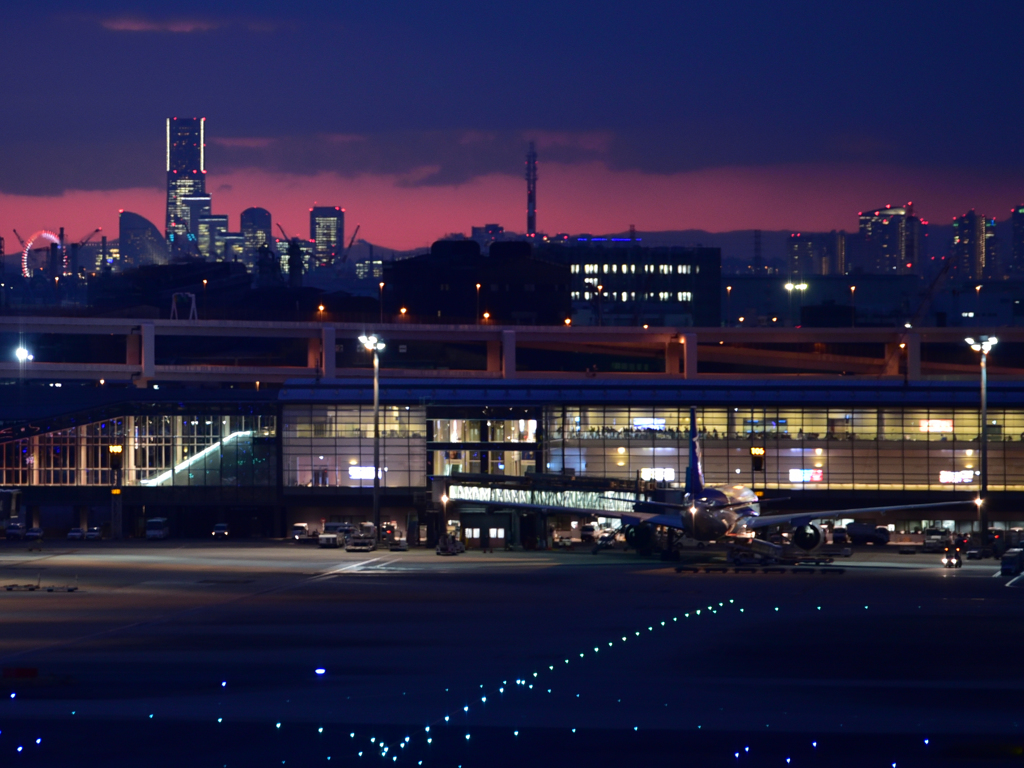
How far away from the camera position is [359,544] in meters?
102

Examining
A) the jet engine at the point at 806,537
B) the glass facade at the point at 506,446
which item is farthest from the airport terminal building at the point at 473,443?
the jet engine at the point at 806,537

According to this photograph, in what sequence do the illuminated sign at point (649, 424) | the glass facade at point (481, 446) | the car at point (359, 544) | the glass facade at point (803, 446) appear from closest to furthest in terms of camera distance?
1. the car at point (359, 544)
2. the glass facade at point (803, 446)
3. the glass facade at point (481, 446)
4. the illuminated sign at point (649, 424)

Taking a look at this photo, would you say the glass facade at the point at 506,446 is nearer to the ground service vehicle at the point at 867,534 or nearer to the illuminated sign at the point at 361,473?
the illuminated sign at the point at 361,473

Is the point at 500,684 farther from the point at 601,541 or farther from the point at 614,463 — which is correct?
the point at 614,463

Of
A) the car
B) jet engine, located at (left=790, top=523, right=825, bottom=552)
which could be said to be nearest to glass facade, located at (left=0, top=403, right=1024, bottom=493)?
the car

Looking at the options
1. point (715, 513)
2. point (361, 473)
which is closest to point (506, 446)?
point (361, 473)

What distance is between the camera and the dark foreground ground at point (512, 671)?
108 feet

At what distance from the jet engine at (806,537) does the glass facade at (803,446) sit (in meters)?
29.6

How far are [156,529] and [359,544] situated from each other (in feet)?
80.4

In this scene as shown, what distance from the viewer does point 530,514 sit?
110 metres

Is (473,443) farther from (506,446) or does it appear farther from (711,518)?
(711,518)

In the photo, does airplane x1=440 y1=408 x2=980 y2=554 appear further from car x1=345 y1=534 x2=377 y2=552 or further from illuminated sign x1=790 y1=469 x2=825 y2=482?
illuminated sign x1=790 y1=469 x2=825 y2=482

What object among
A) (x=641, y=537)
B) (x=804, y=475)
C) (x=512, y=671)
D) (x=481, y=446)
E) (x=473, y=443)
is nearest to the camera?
(x=512, y=671)

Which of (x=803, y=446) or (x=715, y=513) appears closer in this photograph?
(x=715, y=513)
